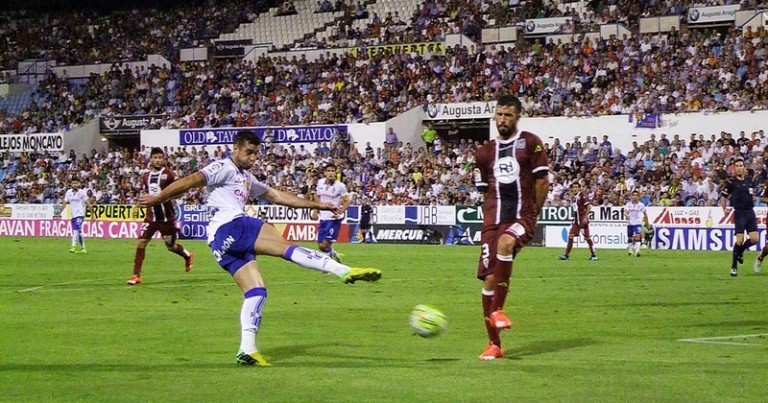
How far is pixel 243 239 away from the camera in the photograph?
37.7 feet

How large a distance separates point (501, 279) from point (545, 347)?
1.43m

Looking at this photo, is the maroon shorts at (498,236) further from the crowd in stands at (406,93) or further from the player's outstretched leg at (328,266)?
the crowd in stands at (406,93)

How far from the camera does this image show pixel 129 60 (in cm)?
6669

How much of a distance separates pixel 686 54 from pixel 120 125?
29762mm

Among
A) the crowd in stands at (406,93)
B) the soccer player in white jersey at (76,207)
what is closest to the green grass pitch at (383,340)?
the soccer player in white jersey at (76,207)

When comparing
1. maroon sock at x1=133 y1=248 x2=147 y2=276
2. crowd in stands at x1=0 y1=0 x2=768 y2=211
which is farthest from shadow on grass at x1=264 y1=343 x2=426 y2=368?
crowd in stands at x1=0 y1=0 x2=768 y2=211

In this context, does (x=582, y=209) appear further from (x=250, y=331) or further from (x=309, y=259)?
(x=250, y=331)

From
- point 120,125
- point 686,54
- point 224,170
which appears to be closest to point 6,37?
point 120,125

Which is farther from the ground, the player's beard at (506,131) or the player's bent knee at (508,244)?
the player's beard at (506,131)

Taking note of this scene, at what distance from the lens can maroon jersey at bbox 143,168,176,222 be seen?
76.5ft

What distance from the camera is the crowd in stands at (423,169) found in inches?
1622

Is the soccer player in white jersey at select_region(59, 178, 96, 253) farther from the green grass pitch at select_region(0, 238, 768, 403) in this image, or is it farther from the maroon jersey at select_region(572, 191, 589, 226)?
the maroon jersey at select_region(572, 191, 589, 226)

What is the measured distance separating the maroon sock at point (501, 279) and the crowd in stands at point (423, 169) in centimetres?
2328

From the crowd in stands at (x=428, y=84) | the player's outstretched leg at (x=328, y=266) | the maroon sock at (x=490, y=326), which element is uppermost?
the crowd in stands at (x=428, y=84)
